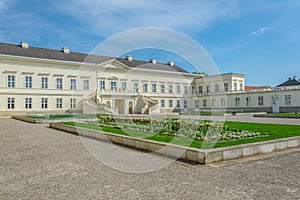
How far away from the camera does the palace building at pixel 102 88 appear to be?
32.3m

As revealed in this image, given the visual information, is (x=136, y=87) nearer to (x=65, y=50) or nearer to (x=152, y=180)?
(x=65, y=50)

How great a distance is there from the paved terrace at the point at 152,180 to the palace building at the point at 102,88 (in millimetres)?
25051

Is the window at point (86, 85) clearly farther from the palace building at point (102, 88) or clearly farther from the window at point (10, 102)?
the window at point (10, 102)

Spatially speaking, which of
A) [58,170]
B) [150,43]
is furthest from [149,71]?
[58,170]

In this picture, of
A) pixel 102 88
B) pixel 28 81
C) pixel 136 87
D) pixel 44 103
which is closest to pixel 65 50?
pixel 28 81

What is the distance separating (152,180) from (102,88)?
36.2m

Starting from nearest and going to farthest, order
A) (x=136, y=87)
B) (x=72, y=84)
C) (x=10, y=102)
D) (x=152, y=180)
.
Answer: (x=152, y=180), (x=10, y=102), (x=72, y=84), (x=136, y=87)

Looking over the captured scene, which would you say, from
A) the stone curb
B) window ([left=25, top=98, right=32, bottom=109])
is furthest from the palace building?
the stone curb

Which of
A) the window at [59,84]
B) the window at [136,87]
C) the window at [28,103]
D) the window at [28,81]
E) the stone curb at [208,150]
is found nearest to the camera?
the stone curb at [208,150]

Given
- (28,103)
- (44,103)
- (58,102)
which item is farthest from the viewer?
(58,102)

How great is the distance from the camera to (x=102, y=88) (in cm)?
3959

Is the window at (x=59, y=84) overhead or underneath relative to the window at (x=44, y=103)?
overhead

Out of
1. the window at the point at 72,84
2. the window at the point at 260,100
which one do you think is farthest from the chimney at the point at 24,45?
the window at the point at 260,100

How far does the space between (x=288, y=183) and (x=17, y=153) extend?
7.30m
